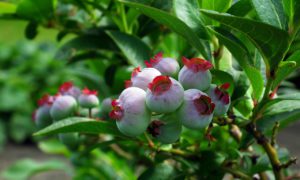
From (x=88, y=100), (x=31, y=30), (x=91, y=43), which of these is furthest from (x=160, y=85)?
(x=31, y=30)

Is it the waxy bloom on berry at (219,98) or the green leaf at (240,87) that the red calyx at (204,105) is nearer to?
the waxy bloom on berry at (219,98)

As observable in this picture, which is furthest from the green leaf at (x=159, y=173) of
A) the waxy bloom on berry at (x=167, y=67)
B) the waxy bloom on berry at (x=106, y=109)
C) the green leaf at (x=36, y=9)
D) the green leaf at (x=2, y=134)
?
the green leaf at (x=2, y=134)

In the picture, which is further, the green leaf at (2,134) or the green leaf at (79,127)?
the green leaf at (2,134)

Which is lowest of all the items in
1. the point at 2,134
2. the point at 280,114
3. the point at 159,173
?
the point at 2,134

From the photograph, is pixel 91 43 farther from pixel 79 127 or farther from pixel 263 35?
pixel 263 35

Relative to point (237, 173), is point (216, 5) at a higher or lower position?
higher

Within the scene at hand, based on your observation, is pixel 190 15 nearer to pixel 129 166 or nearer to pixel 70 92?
pixel 70 92

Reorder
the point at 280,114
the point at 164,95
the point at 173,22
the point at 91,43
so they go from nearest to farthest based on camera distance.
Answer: the point at 164,95 → the point at 173,22 → the point at 280,114 → the point at 91,43

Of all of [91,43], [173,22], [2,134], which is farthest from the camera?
[2,134]

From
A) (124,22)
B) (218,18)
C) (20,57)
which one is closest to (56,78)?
(20,57)
